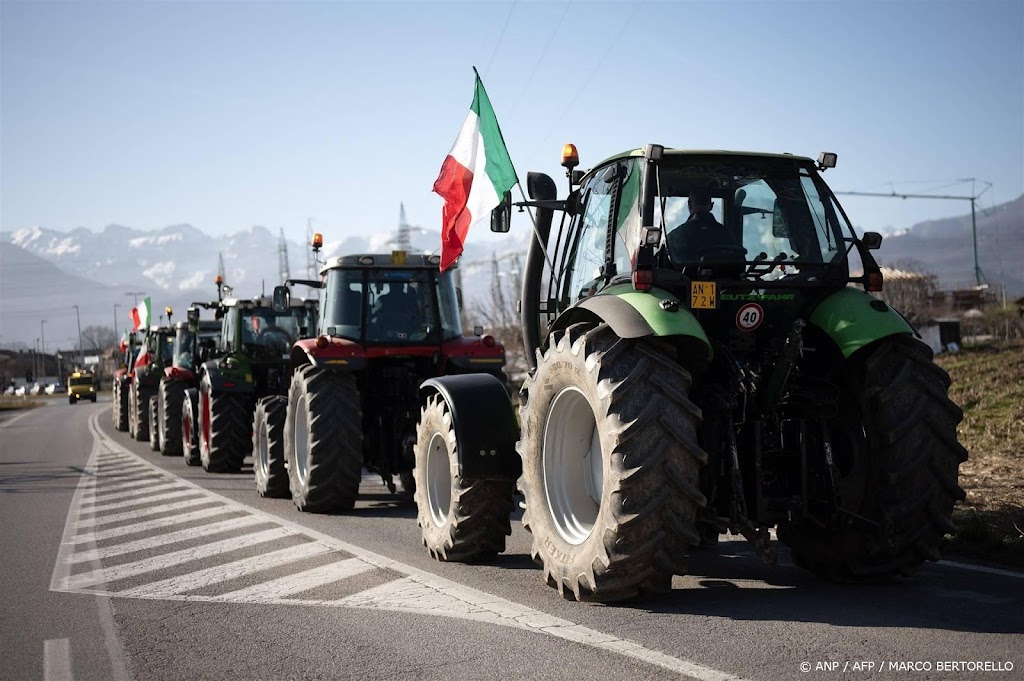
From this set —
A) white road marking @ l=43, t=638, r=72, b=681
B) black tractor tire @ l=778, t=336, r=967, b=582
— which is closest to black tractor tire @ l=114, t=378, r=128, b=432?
white road marking @ l=43, t=638, r=72, b=681

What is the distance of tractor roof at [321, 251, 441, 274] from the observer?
42.1ft

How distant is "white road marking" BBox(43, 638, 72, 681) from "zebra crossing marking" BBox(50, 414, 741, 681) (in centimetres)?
113

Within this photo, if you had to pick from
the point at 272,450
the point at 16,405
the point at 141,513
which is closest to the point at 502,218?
the point at 272,450

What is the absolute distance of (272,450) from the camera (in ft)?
42.8

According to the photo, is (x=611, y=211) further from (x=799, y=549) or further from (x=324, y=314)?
(x=324, y=314)

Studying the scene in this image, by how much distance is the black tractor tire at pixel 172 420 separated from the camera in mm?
21484

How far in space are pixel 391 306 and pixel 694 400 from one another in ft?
22.5

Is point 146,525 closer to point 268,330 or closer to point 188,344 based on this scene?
point 268,330

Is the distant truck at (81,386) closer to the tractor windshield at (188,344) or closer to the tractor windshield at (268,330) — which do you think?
the tractor windshield at (188,344)

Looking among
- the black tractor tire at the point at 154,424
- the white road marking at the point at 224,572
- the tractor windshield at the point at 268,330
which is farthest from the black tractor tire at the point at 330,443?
the black tractor tire at the point at 154,424

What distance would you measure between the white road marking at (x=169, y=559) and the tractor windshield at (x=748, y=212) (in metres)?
4.90

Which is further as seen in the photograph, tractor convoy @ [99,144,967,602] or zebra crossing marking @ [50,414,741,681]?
tractor convoy @ [99,144,967,602]

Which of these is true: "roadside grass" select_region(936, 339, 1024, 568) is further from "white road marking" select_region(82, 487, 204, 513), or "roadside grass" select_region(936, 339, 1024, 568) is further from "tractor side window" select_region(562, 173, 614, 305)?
"white road marking" select_region(82, 487, 204, 513)

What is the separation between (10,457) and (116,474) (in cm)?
722
